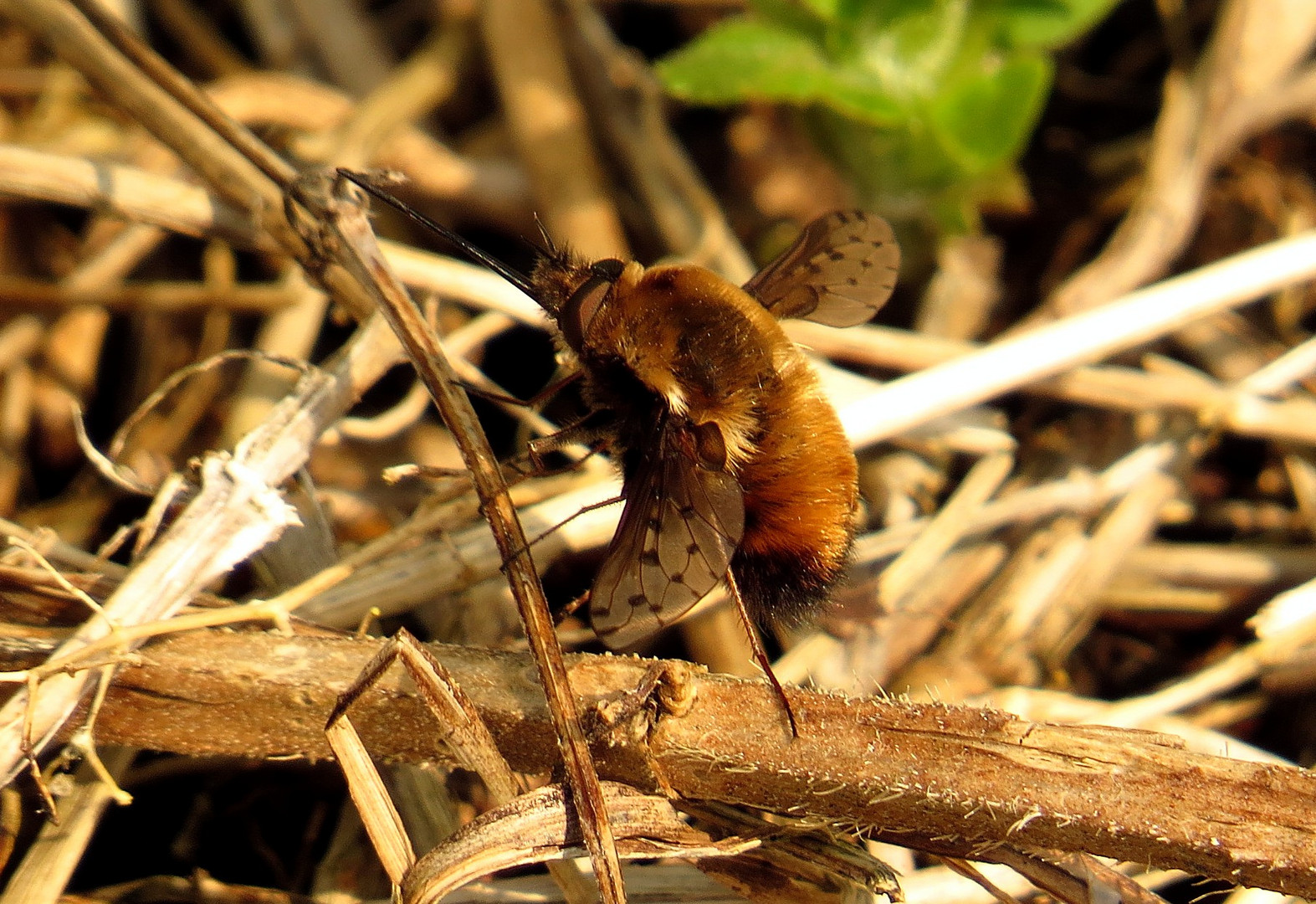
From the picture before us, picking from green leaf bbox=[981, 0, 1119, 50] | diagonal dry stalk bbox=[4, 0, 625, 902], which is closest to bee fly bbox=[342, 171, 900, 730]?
diagonal dry stalk bbox=[4, 0, 625, 902]

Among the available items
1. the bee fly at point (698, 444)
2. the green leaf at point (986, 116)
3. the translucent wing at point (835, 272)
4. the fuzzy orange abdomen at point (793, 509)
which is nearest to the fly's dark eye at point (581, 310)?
the bee fly at point (698, 444)

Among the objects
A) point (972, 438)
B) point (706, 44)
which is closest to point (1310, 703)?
point (972, 438)

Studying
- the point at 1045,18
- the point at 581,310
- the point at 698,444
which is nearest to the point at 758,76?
the point at 1045,18

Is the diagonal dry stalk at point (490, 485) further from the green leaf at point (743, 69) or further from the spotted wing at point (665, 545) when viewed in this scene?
the green leaf at point (743, 69)

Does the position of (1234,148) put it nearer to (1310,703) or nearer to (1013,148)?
(1013,148)

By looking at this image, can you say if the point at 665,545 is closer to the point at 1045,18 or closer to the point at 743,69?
the point at 743,69

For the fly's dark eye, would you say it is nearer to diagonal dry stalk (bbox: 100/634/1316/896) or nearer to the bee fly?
the bee fly
